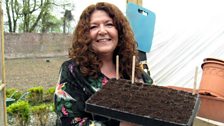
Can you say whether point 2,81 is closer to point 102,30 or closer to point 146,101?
point 102,30

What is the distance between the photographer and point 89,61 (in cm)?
89

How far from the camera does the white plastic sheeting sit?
2.06 m

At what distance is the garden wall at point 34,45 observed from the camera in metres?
6.27

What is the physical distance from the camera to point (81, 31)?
0.90 metres

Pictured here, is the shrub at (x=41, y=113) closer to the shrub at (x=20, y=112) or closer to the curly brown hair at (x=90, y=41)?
the shrub at (x=20, y=112)

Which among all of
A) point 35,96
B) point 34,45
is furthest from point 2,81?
point 34,45

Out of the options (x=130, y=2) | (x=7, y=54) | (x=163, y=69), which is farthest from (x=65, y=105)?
(x=7, y=54)

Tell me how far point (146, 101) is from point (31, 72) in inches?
220

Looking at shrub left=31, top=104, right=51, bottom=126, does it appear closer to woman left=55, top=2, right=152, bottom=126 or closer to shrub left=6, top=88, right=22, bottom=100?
shrub left=6, top=88, right=22, bottom=100

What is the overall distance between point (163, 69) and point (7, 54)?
16.1 ft

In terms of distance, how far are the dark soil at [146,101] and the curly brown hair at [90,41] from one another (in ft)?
0.30

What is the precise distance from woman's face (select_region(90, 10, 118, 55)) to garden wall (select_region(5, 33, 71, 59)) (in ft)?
17.6

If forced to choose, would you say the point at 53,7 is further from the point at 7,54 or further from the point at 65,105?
the point at 65,105

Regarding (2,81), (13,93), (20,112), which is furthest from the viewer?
(13,93)
